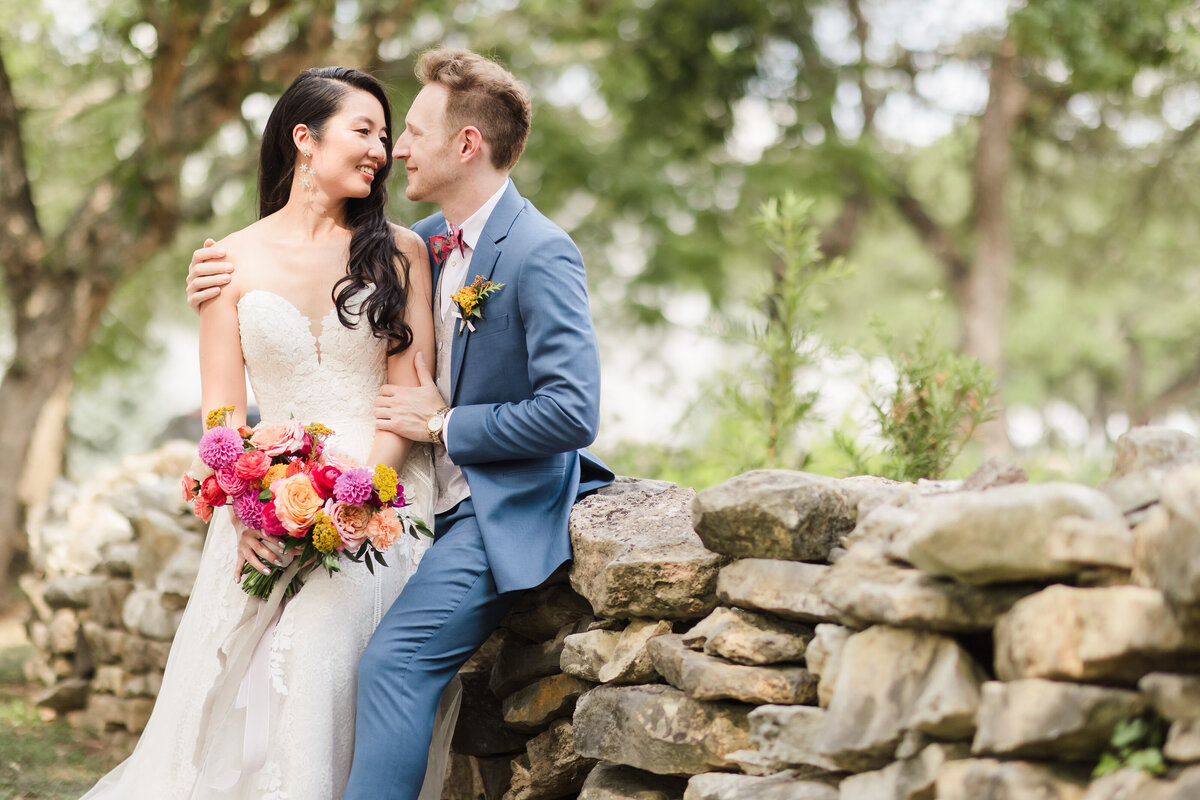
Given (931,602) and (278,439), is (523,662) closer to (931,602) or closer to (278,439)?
(278,439)

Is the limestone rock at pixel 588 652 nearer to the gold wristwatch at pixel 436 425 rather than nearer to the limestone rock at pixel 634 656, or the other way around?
the limestone rock at pixel 634 656

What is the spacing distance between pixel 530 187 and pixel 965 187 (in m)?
10.3

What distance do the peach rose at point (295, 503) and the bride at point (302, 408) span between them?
291 millimetres

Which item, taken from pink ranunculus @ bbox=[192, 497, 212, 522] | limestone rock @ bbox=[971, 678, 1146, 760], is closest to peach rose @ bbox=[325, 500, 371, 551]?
pink ranunculus @ bbox=[192, 497, 212, 522]

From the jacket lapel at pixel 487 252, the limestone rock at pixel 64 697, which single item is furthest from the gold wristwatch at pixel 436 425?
the limestone rock at pixel 64 697

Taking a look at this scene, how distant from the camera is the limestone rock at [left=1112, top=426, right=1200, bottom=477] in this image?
2.25 metres

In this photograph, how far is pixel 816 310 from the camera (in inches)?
188

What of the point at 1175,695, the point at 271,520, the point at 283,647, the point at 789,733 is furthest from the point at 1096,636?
the point at 283,647

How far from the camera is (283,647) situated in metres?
3.07

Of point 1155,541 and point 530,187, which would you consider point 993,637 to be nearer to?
point 1155,541

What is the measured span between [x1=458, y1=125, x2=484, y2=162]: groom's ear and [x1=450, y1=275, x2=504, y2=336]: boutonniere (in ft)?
1.41

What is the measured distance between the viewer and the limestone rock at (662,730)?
2.64 m

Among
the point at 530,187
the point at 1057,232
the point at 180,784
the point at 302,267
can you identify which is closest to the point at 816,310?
the point at 302,267

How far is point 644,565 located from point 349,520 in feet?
2.67
